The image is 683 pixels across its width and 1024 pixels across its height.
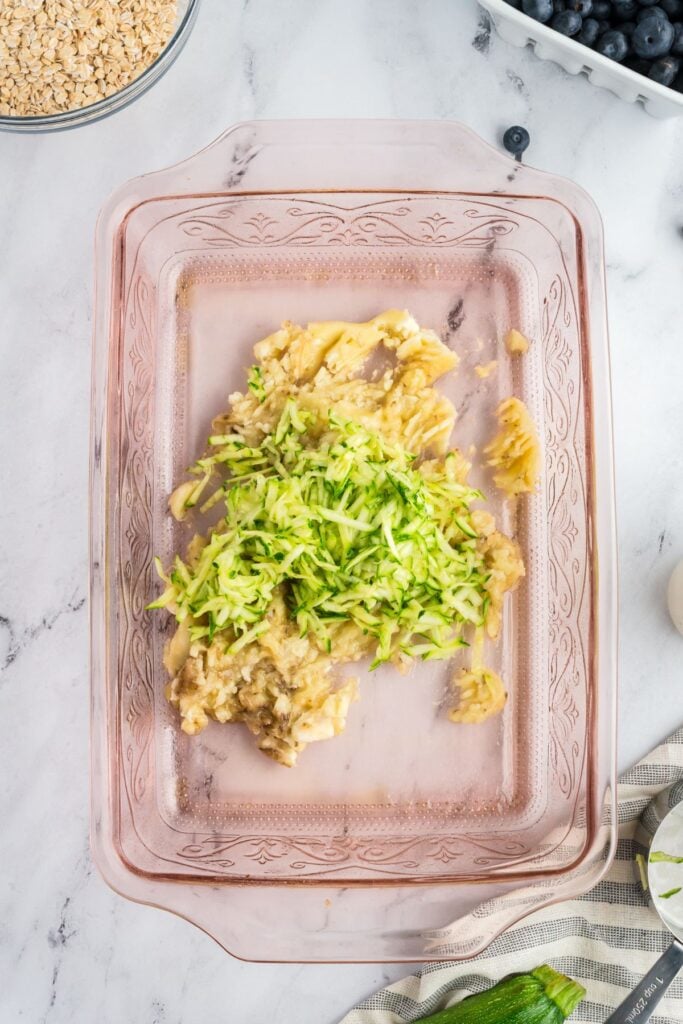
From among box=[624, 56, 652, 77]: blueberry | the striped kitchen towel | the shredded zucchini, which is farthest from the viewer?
the striped kitchen towel

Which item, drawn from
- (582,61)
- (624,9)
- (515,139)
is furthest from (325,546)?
(624,9)

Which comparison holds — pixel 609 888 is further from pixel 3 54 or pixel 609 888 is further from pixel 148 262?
pixel 3 54

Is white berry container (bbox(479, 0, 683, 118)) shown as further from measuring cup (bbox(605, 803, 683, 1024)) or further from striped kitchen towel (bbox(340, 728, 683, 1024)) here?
measuring cup (bbox(605, 803, 683, 1024))

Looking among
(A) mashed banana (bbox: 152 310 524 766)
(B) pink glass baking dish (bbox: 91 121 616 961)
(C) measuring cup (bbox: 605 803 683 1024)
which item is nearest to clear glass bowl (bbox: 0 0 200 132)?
(B) pink glass baking dish (bbox: 91 121 616 961)

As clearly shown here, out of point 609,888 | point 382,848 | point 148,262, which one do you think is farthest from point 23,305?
point 609,888

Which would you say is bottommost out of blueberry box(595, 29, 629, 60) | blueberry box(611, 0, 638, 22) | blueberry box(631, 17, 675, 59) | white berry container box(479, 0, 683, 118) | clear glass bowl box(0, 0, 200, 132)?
clear glass bowl box(0, 0, 200, 132)

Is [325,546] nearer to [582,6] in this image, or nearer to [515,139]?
[515,139]
